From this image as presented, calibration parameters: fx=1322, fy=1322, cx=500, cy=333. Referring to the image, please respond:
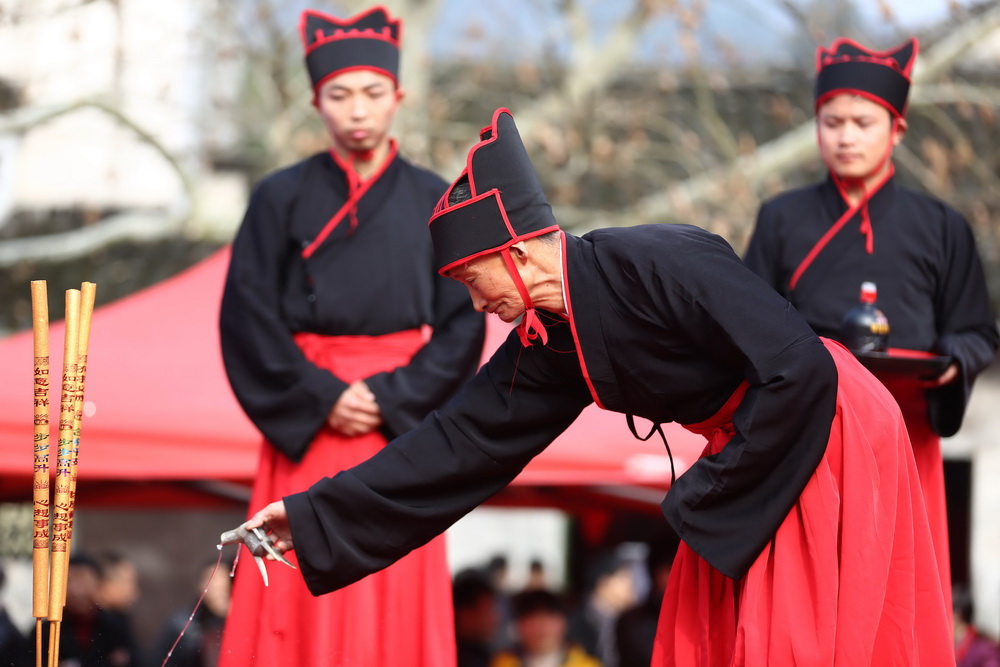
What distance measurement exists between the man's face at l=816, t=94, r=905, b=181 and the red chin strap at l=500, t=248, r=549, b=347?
1525 millimetres

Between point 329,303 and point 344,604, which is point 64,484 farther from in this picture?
point 329,303

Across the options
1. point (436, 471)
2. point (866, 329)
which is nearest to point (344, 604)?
point (436, 471)

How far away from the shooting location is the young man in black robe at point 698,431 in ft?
8.22

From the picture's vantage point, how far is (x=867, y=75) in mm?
3920

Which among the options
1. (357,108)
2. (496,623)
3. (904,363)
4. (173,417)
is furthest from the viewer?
(496,623)

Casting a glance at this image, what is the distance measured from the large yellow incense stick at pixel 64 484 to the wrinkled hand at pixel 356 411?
3.25ft

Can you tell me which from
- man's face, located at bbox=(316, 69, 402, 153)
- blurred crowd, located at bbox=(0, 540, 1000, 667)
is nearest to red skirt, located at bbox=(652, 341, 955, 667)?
man's face, located at bbox=(316, 69, 402, 153)

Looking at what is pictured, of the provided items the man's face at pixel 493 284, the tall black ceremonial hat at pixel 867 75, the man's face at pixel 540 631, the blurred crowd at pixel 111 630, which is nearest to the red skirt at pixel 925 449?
the tall black ceremonial hat at pixel 867 75

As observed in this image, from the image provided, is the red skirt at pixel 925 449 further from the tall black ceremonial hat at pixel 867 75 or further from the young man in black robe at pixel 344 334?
the young man in black robe at pixel 344 334

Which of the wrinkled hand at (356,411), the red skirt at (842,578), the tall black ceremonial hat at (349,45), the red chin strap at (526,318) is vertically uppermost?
the tall black ceremonial hat at (349,45)

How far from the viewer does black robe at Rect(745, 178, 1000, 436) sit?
12.6 feet

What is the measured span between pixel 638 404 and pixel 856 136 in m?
1.60

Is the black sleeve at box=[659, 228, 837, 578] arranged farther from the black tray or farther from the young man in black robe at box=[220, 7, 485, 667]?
the young man in black robe at box=[220, 7, 485, 667]

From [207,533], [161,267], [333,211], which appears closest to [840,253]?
[333,211]
